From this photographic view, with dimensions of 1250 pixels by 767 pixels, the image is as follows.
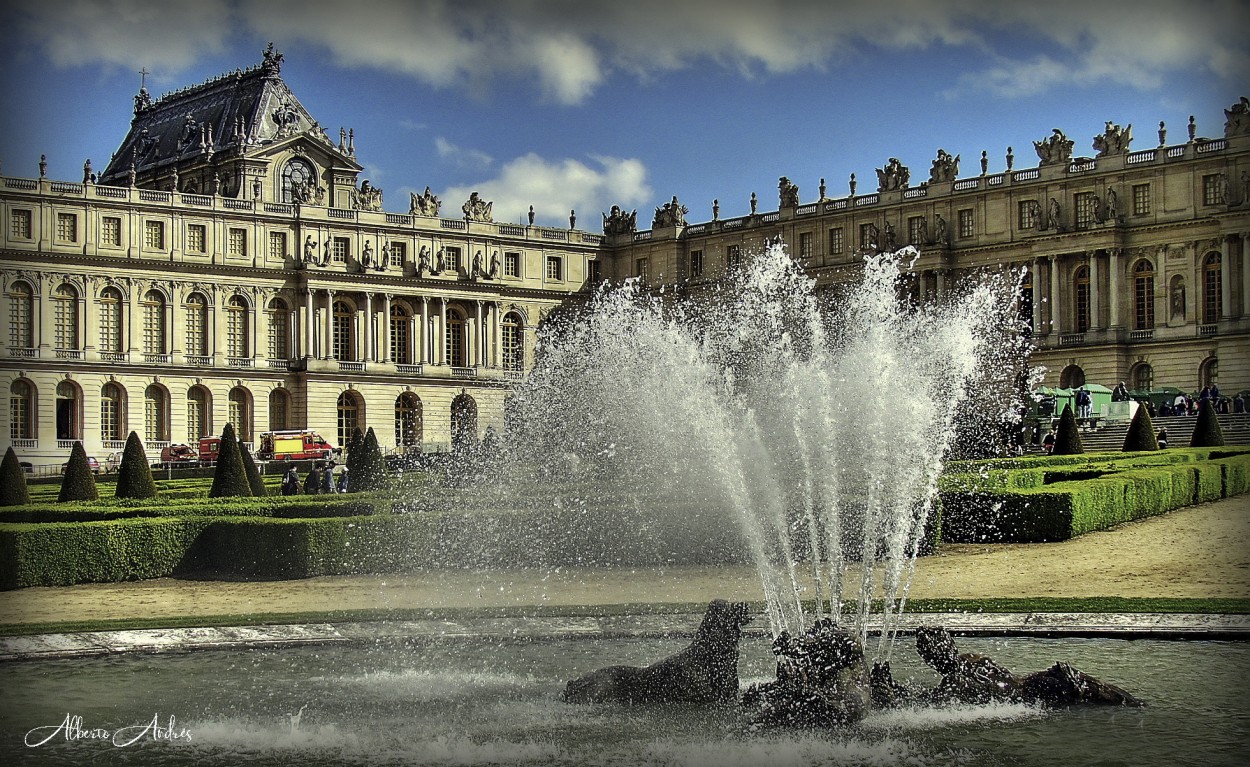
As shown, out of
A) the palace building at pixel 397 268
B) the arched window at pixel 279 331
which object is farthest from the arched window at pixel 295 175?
the arched window at pixel 279 331

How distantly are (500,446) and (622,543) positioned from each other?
22518 millimetres

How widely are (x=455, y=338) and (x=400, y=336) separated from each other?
327cm

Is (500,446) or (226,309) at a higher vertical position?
(226,309)

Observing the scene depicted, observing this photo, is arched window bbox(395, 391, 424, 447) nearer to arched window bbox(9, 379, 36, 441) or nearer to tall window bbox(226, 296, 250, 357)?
tall window bbox(226, 296, 250, 357)

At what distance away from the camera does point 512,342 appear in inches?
3073

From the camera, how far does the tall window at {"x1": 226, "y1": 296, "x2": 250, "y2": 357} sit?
69375 mm

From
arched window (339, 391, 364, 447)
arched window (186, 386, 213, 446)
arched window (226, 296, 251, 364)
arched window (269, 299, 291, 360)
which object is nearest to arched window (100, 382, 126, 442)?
arched window (186, 386, 213, 446)

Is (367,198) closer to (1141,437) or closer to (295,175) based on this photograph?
(295,175)

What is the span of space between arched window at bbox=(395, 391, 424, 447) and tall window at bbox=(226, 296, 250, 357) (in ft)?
26.4

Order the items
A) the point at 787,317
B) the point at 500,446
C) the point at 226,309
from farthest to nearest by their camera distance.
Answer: the point at 226,309 → the point at 787,317 → the point at 500,446

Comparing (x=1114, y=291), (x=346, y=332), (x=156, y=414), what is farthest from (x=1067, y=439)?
(x=346, y=332)

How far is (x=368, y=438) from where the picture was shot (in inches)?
1439

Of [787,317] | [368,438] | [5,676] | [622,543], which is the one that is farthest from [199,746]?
[787,317]

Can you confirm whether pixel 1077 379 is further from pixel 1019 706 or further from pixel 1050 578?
pixel 1019 706
